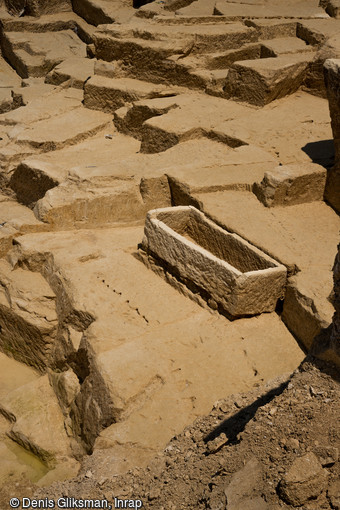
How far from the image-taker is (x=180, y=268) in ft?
19.6

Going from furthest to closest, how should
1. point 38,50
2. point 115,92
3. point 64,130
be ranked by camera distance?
point 38,50 → point 115,92 → point 64,130

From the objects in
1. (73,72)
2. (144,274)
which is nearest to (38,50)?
(73,72)

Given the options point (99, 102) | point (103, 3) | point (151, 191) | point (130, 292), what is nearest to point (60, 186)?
point (151, 191)

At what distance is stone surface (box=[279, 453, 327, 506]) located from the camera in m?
3.03

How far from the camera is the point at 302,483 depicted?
303 centimetres

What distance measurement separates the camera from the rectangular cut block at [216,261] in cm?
552

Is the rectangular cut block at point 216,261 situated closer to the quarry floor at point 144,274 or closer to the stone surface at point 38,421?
the quarry floor at point 144,274

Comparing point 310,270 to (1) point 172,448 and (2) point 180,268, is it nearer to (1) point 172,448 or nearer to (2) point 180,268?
(2) point 180,268

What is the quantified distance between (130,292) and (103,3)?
923cm

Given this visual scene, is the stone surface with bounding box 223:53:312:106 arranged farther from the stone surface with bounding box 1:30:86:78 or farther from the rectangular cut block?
the stone surface with bounding box 1:30:86:78

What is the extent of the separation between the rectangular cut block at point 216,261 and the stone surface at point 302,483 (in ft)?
8.04

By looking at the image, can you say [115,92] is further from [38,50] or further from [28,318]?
[28,318]

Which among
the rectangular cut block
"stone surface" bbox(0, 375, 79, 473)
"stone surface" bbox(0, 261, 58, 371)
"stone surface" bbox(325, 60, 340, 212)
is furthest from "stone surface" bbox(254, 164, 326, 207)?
"stone surface" bbox(0, 375, 79, 473)

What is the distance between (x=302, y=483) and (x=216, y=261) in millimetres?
2758
